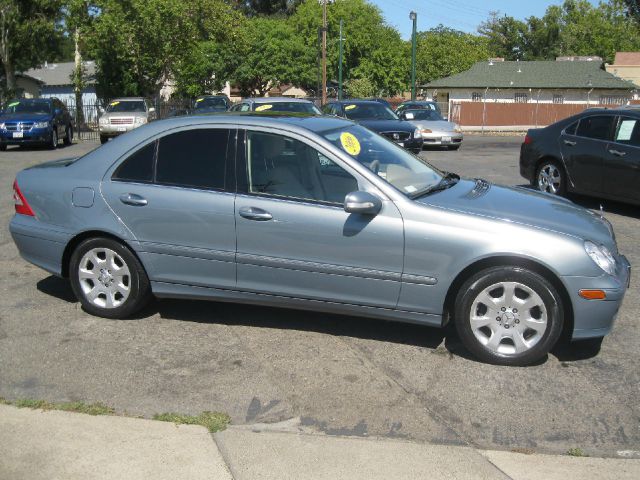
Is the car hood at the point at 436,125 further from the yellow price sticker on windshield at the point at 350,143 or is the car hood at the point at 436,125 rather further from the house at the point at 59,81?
the house at the point at 59,81

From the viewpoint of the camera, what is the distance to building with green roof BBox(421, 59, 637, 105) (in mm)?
57219

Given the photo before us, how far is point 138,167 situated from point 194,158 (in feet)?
1.52

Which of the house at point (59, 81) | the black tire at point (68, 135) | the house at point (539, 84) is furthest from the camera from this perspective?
the house at point (59, 81)

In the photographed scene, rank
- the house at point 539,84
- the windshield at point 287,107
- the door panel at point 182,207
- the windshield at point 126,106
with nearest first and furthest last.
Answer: the door panel at point 182,207 → the windshield at point 287,107 → the windshield at point 126,106 → the house at point 539,84

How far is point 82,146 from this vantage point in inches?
945

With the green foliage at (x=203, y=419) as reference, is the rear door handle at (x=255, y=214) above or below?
above

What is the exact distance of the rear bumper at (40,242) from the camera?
5.80 meters

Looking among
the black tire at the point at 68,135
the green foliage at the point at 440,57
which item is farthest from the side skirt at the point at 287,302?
the green foliage at the point at 440,57

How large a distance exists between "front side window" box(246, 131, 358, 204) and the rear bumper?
5.26 ft

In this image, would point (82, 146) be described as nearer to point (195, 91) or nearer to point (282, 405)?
point (282, 405)

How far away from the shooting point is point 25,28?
134 feet

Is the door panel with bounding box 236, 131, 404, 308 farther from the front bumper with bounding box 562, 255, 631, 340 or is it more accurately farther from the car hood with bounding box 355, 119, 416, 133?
the car hood with bounding box 355, 119, 416, 133

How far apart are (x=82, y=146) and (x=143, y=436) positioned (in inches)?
846

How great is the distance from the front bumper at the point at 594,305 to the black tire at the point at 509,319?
0.33 feet
